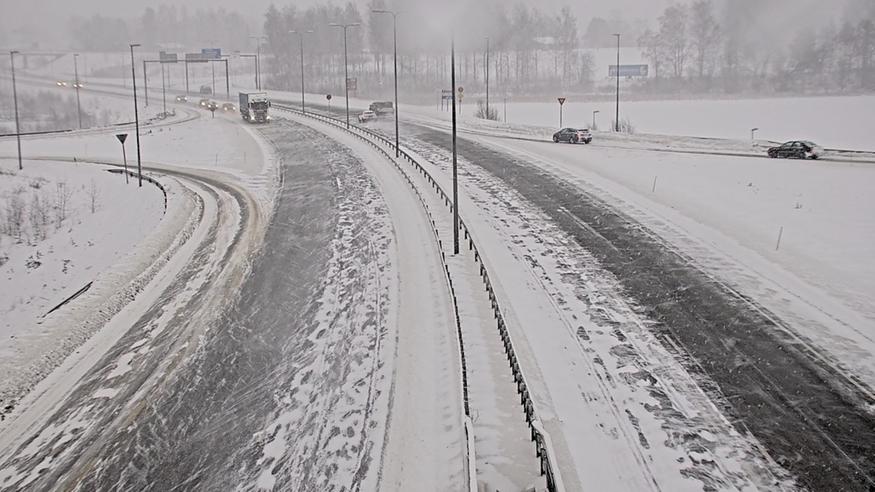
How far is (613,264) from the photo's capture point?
25422 millimetres

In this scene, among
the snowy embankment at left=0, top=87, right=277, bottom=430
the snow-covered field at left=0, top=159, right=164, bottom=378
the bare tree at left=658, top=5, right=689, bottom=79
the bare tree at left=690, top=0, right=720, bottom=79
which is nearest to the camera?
the snowy embankment at left=0, top=87, right=277, bottom=430

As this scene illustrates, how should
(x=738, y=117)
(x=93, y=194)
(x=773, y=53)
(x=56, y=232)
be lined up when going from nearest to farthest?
(x=56, y=232), (x=93, y=194), (x=738, y=117), (x=773, y=53)

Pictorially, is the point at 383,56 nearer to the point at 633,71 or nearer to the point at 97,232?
the point at 633,71

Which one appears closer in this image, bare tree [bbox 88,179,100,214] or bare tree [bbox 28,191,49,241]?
bare tree [bbox 28,191,49,241]

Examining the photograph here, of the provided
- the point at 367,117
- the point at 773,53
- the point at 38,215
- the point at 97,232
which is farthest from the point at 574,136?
the point at 773,53

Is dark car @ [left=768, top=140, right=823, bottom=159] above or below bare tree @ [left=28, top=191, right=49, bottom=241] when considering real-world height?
Answer: above

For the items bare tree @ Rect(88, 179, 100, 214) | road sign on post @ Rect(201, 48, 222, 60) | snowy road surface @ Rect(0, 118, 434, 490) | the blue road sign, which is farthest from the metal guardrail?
the blue road sign

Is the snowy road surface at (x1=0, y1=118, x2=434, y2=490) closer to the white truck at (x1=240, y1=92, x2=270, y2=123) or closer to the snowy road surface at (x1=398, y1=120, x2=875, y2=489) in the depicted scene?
the snowy road surface at (x1=398, y1=120, x2=875, y2=489)

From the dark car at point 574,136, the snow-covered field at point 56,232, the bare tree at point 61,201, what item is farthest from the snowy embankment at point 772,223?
the bare tree at point 61,201

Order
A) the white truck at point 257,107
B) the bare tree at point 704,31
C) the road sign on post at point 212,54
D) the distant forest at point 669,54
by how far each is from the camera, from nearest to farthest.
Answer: the white truck at point 257,107, the distant forest at point 669,54, the road sign on post at point 212,54, the bare tree at point 704,31

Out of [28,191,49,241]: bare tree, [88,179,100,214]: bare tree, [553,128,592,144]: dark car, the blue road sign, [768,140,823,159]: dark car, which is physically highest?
the blue road sign

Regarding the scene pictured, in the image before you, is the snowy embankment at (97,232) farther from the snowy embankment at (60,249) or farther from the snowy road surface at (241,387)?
the snowy road surface at (241,387)

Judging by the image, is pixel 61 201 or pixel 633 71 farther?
pixel 633 71

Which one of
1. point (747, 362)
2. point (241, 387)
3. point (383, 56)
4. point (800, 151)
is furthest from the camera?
point (383, 56)
